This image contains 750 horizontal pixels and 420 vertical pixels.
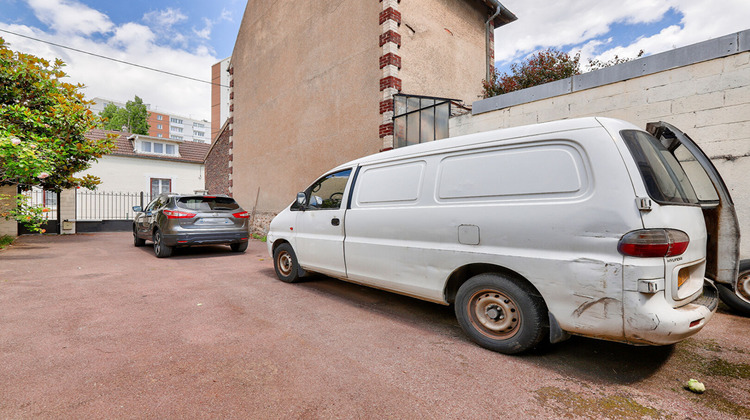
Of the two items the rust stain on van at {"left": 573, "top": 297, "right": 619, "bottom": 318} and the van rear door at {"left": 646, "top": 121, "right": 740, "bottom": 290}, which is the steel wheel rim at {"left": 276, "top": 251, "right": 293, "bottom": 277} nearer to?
the rust stain on van at {"left": 573, "top": 297, "right": 619, "bottom": 318}

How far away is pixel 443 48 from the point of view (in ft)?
32.9

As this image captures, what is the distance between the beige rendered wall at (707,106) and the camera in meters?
4.20

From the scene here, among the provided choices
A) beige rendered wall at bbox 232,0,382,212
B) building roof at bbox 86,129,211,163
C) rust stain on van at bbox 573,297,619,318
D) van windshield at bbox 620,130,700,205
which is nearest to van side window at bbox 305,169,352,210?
rust stain on van at bbox 573,297,619,318

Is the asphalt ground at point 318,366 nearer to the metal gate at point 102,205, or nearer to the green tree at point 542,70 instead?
the green tree at point 542,70

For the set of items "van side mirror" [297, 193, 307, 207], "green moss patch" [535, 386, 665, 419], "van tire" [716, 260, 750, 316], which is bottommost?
"green moss patch" [535, 386, 665, 419]

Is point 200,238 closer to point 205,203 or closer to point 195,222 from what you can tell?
point 195,222

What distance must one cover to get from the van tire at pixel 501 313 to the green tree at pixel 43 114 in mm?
10345

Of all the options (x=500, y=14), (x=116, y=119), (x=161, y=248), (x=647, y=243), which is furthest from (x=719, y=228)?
(x=116, y=119)

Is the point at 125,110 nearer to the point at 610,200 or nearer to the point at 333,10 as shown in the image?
the point at 333,10

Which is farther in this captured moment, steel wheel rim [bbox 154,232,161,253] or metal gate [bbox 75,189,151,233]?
metal gate [bbox 75,189,151,233]

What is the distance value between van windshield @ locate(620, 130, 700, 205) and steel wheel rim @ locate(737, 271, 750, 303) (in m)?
1.89

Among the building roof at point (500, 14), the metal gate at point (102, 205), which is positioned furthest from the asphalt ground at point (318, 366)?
the metal gate at point (102, 205)

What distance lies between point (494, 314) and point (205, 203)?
722 centimetres

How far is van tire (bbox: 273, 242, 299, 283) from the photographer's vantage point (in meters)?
5.36
